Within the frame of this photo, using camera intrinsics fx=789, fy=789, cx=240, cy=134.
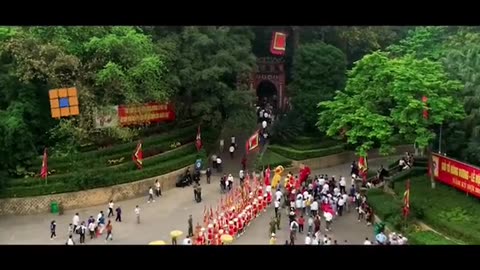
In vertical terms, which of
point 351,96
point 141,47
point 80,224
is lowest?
point 80,224

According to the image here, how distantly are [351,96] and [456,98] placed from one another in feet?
12.2

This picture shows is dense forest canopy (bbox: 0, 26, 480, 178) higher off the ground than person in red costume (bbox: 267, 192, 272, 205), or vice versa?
dense forest canopy (bbox: 0, 26, 480, 178)

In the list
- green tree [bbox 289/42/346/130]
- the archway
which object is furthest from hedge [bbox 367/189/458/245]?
the archway

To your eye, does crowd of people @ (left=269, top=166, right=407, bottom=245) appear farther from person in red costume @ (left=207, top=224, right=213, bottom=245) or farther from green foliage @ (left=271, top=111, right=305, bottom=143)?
green foliage @ (left=271, top=111, right=305, bottom=143)

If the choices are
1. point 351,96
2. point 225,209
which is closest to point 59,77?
point 225,209

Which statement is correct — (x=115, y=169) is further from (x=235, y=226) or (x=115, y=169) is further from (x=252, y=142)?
(x=235, y=226)

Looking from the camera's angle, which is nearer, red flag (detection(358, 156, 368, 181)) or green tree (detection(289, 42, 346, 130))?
red flag (detection(358, 156, 368, 181))

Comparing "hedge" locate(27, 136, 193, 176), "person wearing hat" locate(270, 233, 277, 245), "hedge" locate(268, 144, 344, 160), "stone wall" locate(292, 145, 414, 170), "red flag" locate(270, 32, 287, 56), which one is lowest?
"person wearing hat" locate(270, 233, 277, 245)

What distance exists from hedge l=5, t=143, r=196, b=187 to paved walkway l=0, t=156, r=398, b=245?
115cm

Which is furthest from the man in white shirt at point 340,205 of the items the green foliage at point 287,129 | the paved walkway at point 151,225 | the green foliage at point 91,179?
the green foliage at point 287,129

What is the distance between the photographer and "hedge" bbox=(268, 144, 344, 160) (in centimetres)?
3192

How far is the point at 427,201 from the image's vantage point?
82.9 feet
